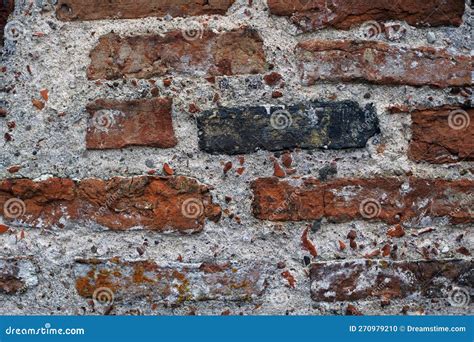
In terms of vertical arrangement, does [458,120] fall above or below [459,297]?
above

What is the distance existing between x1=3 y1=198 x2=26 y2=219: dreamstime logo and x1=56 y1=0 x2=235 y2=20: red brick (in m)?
0.31

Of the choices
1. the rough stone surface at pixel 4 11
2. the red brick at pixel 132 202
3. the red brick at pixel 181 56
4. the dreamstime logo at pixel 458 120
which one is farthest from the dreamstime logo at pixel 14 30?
the dreamstime logo at pixel 458 120

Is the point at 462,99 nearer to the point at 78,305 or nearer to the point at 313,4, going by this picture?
the point at 313,4

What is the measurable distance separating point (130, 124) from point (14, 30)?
0.26 meters

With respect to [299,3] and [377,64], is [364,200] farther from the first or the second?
[299,3]

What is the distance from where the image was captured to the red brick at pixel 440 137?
0.95m

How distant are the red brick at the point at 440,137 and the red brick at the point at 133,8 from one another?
0.36m

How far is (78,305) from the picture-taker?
0.94 metres

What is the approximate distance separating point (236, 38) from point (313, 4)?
0.14m

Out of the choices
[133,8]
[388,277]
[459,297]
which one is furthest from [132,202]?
[459,297]

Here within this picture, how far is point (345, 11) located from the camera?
3.16 ft

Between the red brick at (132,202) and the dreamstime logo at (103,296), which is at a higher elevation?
the red brick at (132,202)

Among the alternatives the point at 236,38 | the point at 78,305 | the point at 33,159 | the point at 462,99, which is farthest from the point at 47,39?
the point at 462,99
